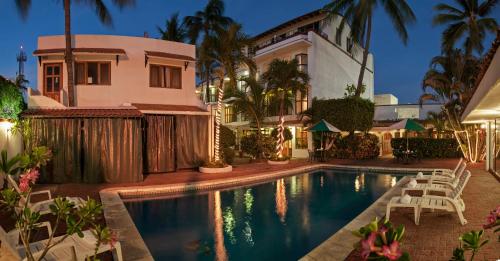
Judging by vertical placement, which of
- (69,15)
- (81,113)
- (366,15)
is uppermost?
(366,15)

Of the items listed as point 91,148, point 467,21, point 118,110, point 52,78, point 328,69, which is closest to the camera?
point 91,148

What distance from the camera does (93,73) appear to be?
16.5 meters

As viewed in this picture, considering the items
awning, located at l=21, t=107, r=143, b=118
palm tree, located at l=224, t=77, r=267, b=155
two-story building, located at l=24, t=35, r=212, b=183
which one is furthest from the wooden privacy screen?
palm tree, located at l=224, t=77, r=267, b=155

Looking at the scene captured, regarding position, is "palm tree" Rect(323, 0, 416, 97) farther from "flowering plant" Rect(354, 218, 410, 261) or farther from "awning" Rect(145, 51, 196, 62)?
"flowering plant" Rect(354, 218, 410, 261)

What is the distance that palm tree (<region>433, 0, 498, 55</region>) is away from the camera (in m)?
23.3

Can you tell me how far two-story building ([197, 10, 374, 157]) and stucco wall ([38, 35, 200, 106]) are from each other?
7.64 metres

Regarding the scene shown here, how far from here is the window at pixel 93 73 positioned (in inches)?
641

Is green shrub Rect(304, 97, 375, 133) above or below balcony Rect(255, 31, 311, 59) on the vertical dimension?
below

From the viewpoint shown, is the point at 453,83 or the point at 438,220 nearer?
the point at 438,220

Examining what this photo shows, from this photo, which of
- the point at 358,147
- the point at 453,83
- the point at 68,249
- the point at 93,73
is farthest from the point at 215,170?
the point at 453,83

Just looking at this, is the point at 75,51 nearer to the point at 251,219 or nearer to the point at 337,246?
the point at 251,219

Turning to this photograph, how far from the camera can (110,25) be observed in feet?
62.0

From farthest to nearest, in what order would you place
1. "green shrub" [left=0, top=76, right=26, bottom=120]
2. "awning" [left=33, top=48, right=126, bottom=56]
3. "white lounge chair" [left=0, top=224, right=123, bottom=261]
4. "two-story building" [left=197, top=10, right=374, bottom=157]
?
"two-story building" [left=197, top=10, right=374, bottom=157] < "awning" [left=33, top=48, right=126, bottom=56] < "green shrub" [left=0, top=76, right=26, bottom=120] < "white lounge chair" [left=0, top=224, right=123, bottom=261]

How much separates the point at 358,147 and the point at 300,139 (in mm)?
4883
